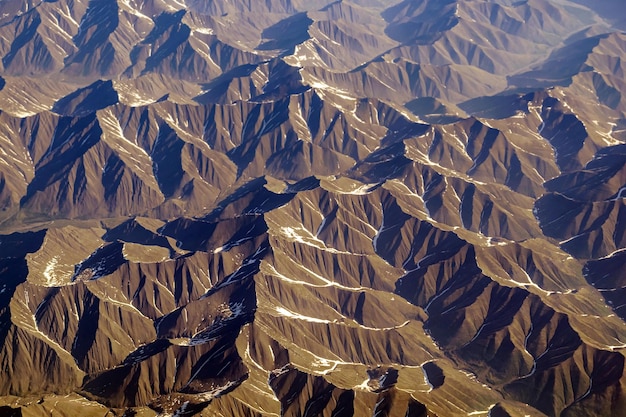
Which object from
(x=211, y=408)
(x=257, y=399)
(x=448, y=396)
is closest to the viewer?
(x=211, y=408)

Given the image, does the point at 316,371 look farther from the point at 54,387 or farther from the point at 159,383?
the point at 54,387

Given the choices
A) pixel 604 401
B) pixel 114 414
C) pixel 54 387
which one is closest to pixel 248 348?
pixel 114 414

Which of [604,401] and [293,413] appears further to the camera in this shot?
[604,401]

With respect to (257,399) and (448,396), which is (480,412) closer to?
(448,396)

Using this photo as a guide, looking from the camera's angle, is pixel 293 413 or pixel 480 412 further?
pixel 480 412

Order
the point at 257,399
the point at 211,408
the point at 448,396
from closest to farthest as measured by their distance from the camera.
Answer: the point at 211,408, the point at 257,399, the point at 448,396

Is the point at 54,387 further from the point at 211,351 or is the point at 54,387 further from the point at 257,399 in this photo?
the point at 257,399

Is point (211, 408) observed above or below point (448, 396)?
above

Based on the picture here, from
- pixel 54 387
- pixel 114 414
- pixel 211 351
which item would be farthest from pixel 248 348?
pixel 54 387

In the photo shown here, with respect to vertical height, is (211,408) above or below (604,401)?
above
